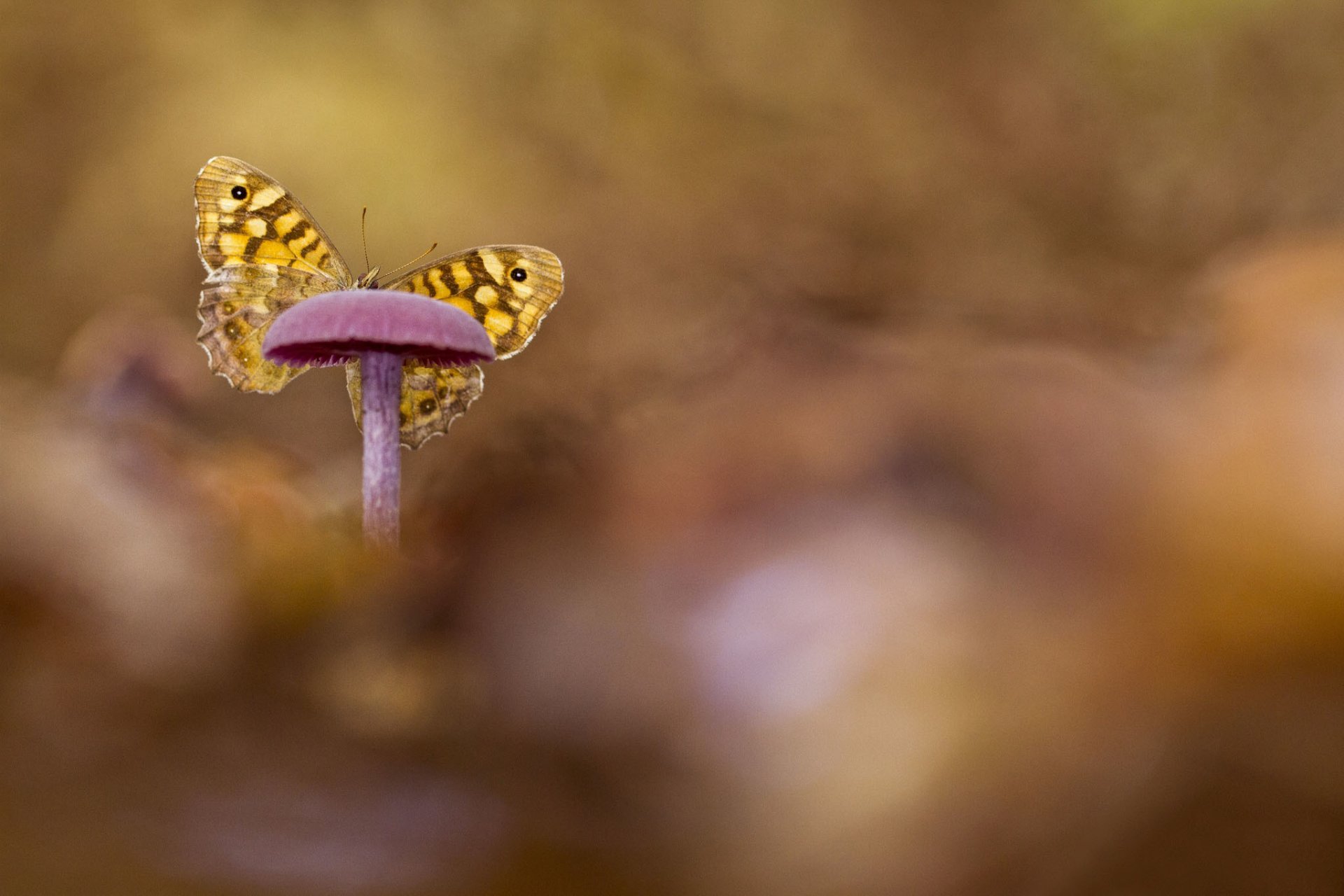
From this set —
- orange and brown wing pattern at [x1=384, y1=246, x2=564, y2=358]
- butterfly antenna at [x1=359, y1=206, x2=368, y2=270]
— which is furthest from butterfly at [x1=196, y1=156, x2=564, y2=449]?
butterfly antenna at [x1=359, y1=206, x2=368, y2=270]

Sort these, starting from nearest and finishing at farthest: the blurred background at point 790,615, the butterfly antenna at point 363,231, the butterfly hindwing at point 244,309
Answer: the blurred background at point 790,615, the butterfly hindwing at point 244,309, the butterfly antenna at point 363,231

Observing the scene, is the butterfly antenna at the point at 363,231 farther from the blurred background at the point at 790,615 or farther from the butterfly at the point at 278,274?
the blurred background at the point at 790,615

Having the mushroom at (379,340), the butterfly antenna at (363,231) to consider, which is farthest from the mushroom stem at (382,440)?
the butterfly antenna at (363,231)

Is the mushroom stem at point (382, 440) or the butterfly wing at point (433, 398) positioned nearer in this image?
the mushroom stem at point (382, 440)

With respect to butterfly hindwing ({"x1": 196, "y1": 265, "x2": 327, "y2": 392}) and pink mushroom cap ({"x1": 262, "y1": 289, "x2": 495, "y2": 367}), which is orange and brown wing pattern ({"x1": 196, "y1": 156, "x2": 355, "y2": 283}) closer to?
butterfly hindwing ({"x1": 196, "y1": 265, "x2": 327, "y2": 392})

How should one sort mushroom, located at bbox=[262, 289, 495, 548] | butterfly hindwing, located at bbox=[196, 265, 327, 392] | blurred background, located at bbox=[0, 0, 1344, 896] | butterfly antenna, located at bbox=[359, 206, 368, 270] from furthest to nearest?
1. butterfly antenna, located at bbox=[359, 206, 368, 270]
2. butterfly hindwing, located at bbox=[196, 265, 327, 392]
3. mushroom, located at bbox=[262, 289, 495, 548]
4. blurred background, located at bbox=[0, 0, 1344, 896]

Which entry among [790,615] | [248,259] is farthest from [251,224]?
[790,615]
